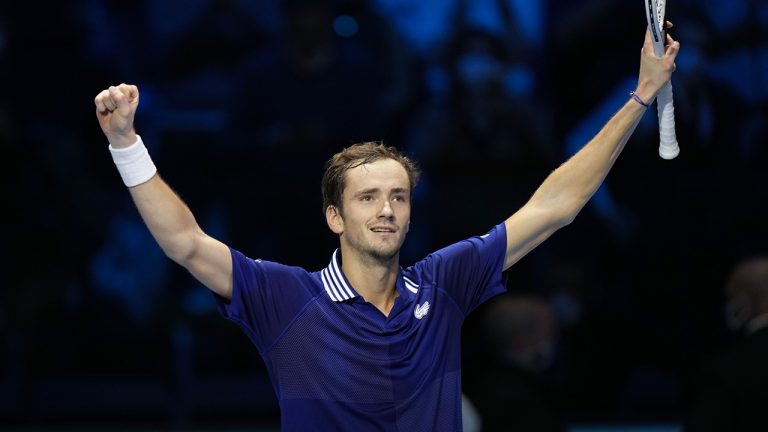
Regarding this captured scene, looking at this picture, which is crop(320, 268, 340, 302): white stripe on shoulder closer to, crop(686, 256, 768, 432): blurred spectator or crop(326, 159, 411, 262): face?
crop(326, 159, 411, 262): face

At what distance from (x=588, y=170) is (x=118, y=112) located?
4.88 feet

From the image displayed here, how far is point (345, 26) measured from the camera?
8602 mm

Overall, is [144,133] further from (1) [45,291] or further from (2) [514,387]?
(2) [514,387]

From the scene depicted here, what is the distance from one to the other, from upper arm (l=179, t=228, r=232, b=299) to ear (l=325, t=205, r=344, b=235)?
407 millimetres

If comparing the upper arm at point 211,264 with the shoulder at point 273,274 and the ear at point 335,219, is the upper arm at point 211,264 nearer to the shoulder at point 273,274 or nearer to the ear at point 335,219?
the shoulder at point 273,274

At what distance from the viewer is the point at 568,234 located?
871cm

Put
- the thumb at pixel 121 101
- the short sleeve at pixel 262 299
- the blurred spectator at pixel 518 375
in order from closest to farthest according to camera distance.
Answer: the thumb at pixel 121 101, the short sleeve at pixel 262 299, the blurred spectator at pixel 518 375

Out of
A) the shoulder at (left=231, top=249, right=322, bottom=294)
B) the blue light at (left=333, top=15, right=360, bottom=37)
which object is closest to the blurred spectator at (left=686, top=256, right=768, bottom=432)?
the shoulder at (left=231, top=249, right=322, bottom=294)

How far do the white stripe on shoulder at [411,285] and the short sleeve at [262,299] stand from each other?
0.33 metres

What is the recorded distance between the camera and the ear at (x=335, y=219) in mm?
3906

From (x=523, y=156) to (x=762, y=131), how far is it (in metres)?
1.75

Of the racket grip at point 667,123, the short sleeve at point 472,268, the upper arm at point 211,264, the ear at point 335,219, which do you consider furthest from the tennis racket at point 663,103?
the upper arm at point 211,264

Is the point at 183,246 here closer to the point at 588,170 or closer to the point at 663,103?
the point at 588,170

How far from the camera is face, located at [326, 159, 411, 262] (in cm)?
376
